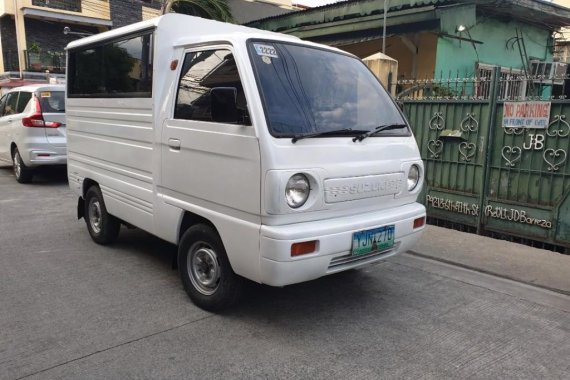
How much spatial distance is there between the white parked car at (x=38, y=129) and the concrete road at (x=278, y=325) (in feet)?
13.5

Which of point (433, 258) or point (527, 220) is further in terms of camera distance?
point (527, 220)

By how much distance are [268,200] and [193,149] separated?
0.93 metres

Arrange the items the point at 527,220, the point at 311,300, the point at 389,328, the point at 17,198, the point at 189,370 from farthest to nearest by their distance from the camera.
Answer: the point at 17,198 < the point at 527,220 < the point at 311,300 < the point at 389,328 < the point at 189,370

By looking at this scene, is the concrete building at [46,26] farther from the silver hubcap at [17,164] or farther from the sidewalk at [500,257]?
the sidewalk at [500,257]

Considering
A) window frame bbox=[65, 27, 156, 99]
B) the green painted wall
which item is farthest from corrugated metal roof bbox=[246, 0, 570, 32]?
window frame bbox=[65, 27, 156, 99]

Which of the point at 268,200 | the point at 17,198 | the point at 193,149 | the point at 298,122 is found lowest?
the point at 17,198

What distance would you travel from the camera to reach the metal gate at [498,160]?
17.4 feet

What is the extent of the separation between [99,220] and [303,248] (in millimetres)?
3134

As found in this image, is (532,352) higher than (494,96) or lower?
lower

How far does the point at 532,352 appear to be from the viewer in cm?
326

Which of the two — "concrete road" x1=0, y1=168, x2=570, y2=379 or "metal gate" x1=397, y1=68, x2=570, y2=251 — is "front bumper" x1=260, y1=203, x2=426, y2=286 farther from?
"metal gate" x1=397, y1=68, x2=570, y2=251

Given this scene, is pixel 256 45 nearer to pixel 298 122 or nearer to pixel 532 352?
pixel 298 122

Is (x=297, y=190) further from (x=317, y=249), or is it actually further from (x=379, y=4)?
(x=379, y=4)

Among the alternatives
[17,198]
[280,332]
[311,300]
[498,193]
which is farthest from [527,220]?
[17,198]
